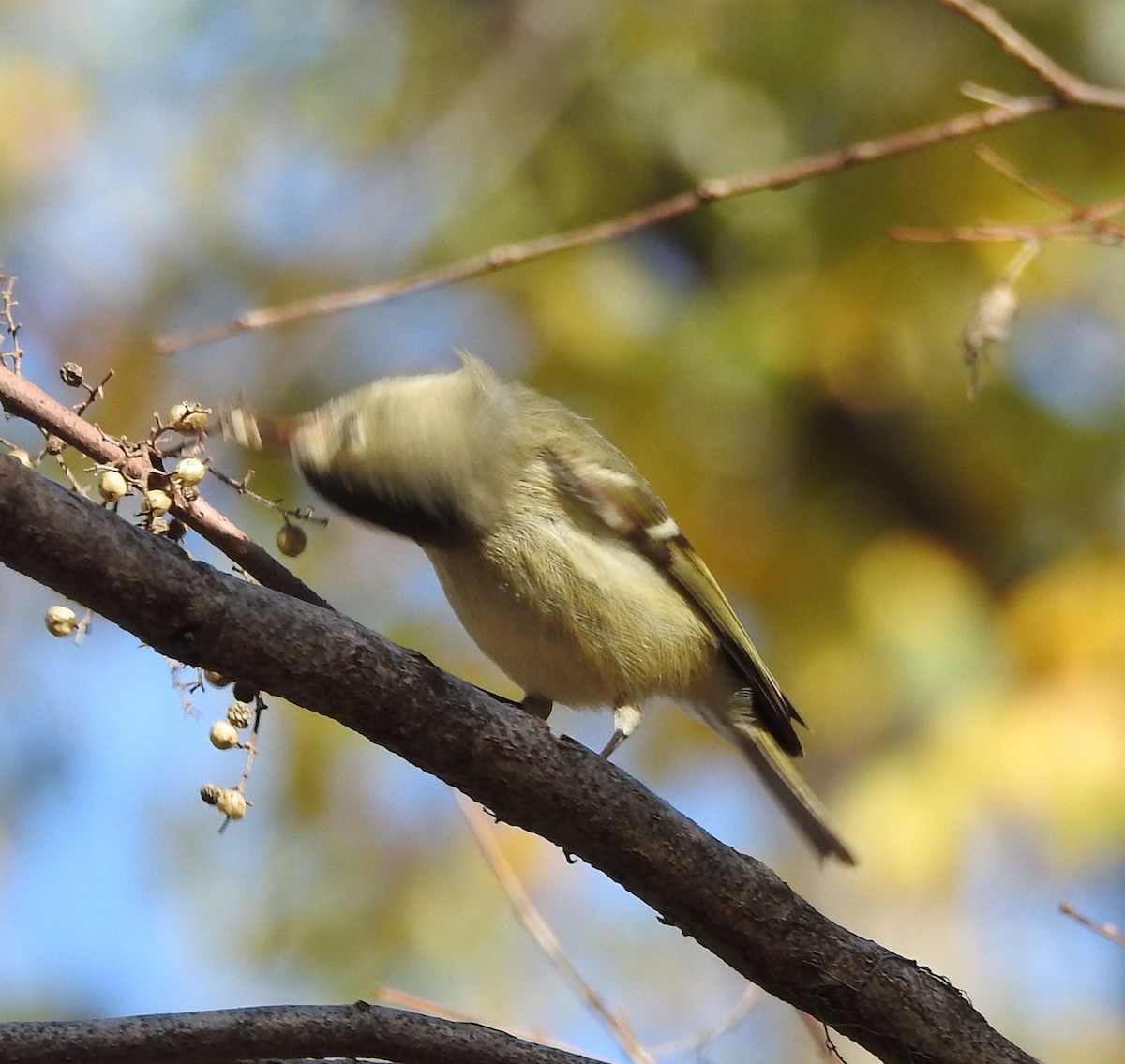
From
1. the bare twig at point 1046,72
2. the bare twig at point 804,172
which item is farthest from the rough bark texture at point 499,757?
the bare twig at point 1046,72

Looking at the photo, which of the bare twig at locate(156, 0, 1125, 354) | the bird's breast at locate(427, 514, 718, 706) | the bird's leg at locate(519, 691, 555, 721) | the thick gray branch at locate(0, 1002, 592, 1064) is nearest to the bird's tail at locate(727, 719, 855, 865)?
the bird's breast at locate(427, 514, 718, 706)

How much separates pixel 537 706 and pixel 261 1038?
173 cm

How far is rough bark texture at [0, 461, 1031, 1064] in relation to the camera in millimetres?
1805

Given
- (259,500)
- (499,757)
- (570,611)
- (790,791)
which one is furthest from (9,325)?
(790,791)

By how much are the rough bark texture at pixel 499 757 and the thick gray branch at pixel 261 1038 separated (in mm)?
359

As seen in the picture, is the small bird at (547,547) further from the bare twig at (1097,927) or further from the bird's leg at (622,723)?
the bare twig at (1097,927)

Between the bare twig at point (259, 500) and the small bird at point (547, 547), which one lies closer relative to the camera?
the bare twig at point (259, 500)

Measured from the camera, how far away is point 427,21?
663 cm

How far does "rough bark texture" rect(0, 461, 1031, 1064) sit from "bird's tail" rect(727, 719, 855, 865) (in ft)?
4.77

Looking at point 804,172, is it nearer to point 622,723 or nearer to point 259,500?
point 259,500

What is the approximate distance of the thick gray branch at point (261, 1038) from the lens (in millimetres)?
1862

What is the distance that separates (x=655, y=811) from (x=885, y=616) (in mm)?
3493

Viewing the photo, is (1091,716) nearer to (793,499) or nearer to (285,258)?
(793,499)

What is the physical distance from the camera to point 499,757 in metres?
2.17
